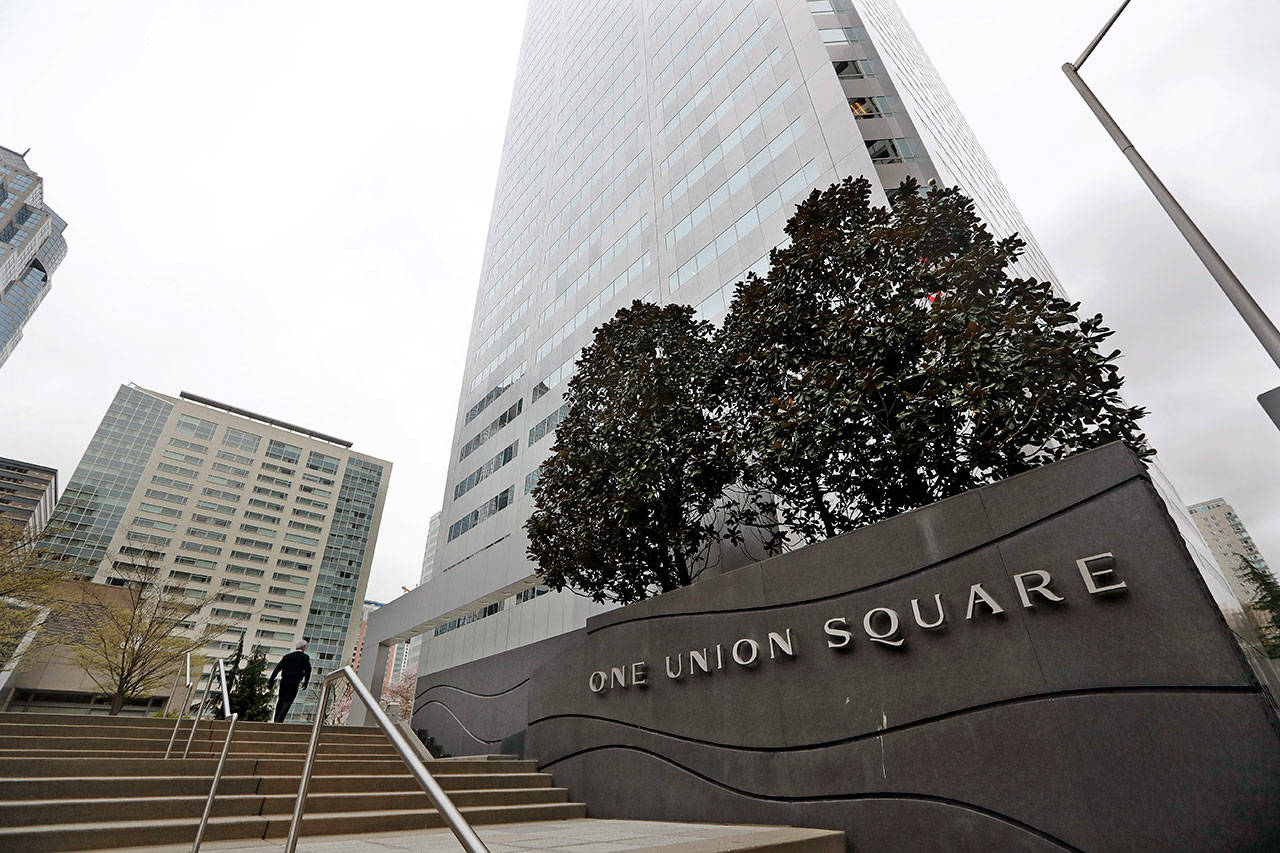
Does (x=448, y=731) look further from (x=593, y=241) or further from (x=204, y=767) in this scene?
(x=593, y=241)

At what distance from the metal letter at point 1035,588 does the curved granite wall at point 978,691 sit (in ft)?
0.04

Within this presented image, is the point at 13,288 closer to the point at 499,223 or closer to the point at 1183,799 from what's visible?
the point at 499,223

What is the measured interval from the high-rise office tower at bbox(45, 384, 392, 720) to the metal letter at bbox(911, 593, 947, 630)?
93743mm

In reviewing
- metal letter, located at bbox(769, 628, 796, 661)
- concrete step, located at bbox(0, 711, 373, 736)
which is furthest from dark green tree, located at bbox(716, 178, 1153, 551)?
A: concrete step, located at bbox(0, 711, 373, 736)

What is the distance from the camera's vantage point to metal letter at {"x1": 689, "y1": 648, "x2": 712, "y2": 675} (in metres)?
6.72

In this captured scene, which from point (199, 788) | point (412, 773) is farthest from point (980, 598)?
point (199, 788)

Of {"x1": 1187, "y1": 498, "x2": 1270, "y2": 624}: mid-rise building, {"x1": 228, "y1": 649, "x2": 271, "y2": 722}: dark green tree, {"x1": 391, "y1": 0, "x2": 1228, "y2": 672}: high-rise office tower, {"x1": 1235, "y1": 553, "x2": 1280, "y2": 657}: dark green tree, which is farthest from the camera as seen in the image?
{"x1": 1187, "y1": 498, "x2": 1270, "y2": 624}: mid-rise building

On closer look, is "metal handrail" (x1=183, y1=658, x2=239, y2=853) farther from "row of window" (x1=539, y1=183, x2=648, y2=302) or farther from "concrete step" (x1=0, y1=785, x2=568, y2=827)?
"row of window" (x1=539, y1=183, x2=648, y2=302)

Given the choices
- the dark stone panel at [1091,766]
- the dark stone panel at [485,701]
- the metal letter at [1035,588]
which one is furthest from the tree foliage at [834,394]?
the dark stone panel at [485,701]

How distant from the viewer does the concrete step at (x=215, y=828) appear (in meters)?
3.94

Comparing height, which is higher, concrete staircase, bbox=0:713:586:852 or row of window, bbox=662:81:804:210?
row of window, bbox=662:81:804:210

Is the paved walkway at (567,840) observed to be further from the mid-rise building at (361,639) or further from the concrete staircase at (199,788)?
the mid-rise building at (361,639)

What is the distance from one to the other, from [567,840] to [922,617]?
3.76 meters

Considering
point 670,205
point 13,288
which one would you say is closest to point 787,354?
point 670,205
